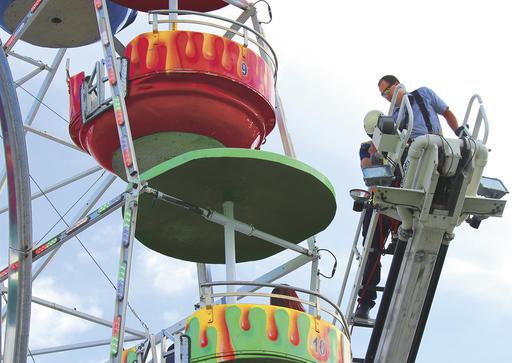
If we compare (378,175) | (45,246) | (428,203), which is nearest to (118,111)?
(45,246)

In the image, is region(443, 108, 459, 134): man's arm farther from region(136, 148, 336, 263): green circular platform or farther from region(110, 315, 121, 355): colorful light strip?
region(110, 315, 121, 355): colorful light strip

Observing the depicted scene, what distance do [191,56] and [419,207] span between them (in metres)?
6.65

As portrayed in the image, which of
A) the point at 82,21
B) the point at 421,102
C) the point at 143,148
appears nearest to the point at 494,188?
the point at 421,102

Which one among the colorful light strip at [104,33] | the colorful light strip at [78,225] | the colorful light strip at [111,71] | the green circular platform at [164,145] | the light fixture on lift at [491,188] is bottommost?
the light fixture on lift at [491,188]

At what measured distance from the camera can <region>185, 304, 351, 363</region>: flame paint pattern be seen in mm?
20344

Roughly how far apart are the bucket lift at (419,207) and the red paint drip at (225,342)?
2.18 metres

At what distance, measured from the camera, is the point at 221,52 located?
2394 cm

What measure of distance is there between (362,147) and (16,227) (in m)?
6.29

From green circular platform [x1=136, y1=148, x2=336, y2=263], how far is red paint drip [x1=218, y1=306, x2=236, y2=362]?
10.2 feet

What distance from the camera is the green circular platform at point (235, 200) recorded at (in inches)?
884

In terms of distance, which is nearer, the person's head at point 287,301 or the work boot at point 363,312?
the person's head at point 287,301

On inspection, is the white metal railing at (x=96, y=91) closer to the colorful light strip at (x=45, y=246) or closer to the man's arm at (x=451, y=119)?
the colorful light strip at (x=45, y=246)

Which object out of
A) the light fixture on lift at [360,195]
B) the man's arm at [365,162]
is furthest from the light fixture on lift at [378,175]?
the man's arm at [365,162]

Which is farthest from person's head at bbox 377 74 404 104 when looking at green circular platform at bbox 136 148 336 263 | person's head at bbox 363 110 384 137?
green circular platform at bbox 136 148 336 263
